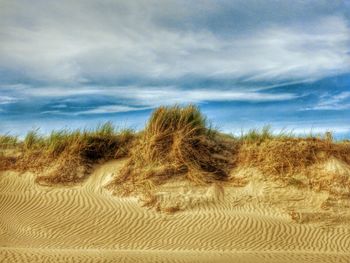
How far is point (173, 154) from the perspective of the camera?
54.6ft

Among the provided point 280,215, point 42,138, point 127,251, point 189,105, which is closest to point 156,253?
point 127,251

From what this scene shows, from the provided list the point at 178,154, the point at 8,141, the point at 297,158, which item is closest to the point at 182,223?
the point at 178,154

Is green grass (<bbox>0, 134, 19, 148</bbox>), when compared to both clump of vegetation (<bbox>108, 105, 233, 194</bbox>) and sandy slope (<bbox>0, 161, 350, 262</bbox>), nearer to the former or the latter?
sandy slope (<bbox>0, 161, 350, 262</bbox>)

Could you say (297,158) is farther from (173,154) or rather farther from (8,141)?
(8,141)

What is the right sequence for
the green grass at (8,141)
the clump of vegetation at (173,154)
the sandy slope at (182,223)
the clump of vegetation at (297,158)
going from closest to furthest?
1. the sandy slope at (182,223)
2. the clump of vegetation at (297,158)
3. the clump of vegetation at (173,154)
4. the green grass at (8,141)

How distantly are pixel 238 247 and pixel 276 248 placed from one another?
3.52ft

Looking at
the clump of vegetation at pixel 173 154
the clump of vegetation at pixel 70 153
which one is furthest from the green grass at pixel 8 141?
the clump of vegetation at pixel 173 154

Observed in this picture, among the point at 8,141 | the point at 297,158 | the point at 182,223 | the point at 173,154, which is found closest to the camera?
the point at 182,223

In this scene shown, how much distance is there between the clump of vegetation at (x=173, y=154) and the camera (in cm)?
1642

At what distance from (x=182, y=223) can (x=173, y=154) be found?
2.62 m

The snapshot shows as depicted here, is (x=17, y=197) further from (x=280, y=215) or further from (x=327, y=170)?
(x=327, y=170)

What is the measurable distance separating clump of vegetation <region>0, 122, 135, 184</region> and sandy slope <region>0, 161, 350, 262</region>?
1.69ft

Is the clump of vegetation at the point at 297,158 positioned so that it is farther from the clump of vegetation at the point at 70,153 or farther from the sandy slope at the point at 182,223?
the clump of vegetation at the point at 70,153

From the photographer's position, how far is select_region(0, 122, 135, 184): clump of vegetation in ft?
57.6
